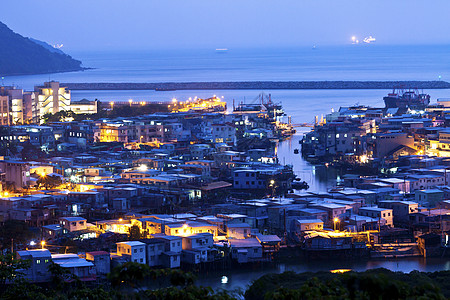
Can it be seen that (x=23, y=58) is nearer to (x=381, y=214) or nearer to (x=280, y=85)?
(x=280, y=85)

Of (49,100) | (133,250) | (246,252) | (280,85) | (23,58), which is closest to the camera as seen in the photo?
(133,250)

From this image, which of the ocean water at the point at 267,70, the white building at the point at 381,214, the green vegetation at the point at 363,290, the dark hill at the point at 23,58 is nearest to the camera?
the green vegetation at the point at 363,290

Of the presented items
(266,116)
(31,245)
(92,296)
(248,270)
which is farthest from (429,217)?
(266,116)

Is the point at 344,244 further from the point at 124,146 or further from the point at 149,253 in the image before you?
the point at 124,146

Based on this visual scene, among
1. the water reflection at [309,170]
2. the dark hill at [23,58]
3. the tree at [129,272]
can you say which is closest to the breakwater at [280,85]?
the dark hill at [23,58]

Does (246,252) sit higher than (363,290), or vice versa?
(363,290)

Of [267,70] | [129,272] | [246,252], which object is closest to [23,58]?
[267,70]

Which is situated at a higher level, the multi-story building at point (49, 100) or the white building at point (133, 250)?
the multi-story building at point (49, 100)

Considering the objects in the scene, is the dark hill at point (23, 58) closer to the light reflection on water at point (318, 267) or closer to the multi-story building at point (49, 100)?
the multi-story building at point (49, 100)

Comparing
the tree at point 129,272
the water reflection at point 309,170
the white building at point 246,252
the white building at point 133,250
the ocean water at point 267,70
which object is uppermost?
the ocean water at point 267,70

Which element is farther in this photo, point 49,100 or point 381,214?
point 49,100
